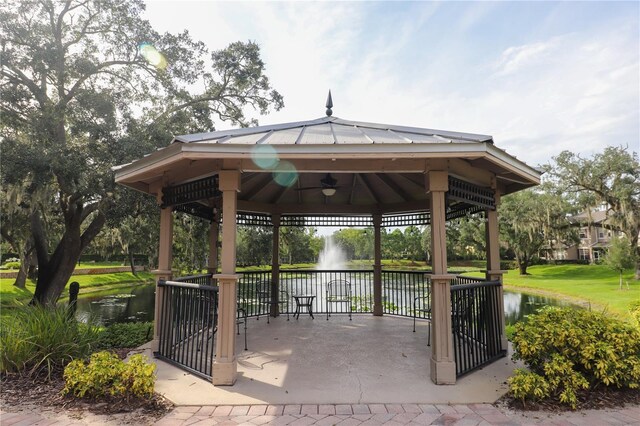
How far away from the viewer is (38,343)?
3951 millimetres

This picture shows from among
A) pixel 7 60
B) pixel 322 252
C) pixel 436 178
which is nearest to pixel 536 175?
pixel 436 178

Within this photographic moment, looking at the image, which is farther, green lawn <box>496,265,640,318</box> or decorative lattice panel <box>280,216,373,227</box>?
green lawn <box>496,265,640,318</box>

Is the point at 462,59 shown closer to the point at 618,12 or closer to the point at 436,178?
the point at 618,12

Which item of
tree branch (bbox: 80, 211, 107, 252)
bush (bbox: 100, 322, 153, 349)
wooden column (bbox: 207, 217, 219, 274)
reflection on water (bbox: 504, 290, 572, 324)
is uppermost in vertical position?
tree branch (bbox: 80, 211, 107, 252)

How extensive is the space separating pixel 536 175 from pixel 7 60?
11824mm

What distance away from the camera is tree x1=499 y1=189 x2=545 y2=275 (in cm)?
2488

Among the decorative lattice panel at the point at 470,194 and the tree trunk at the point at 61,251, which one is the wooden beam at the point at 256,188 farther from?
the tree trunk at the point at 61,251

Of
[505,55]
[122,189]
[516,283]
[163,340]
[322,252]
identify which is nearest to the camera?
[163,340]

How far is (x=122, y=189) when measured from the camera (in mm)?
8391

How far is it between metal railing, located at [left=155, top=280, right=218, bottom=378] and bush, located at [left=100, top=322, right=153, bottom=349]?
1625mm

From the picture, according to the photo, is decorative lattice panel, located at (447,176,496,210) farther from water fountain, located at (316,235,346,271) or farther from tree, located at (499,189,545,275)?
water fountain, located at (316,235,346,271)

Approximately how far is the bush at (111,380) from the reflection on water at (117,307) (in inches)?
290

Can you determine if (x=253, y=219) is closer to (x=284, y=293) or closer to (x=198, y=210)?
(x=198, y=210)

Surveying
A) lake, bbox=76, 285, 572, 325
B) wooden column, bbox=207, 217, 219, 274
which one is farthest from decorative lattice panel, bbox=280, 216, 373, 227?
lake, bbox=76, 285, 572, 325
